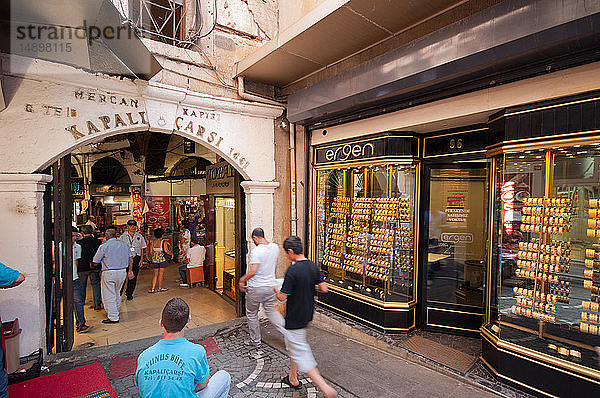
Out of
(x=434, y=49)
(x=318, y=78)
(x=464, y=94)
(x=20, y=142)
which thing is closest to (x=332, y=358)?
(x=464, y=94)

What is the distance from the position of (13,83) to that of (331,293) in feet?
17.9

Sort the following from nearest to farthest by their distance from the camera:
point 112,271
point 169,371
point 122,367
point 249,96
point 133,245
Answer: point 169,371 < point 122,367 < point 249,96 < point 112,271 < point 133,245

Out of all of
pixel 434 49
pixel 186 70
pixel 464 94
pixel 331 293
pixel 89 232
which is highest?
pixel 186 70

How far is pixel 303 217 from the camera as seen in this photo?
245 inches

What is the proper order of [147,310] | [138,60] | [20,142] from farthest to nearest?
[147,310]
[138,60]
[20,142]

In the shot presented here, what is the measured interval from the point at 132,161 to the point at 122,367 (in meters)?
10.4

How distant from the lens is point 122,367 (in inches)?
162

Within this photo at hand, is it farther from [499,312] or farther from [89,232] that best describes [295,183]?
[89,232]

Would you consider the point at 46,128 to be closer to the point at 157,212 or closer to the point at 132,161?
the point at 157,212

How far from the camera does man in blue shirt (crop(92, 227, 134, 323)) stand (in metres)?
6.16

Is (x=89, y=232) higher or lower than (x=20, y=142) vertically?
lower

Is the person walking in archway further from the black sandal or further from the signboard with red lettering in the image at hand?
the black sandal

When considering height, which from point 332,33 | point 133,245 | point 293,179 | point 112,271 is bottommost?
point 112,271

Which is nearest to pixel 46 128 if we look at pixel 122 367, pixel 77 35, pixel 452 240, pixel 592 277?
pixel 77 35
